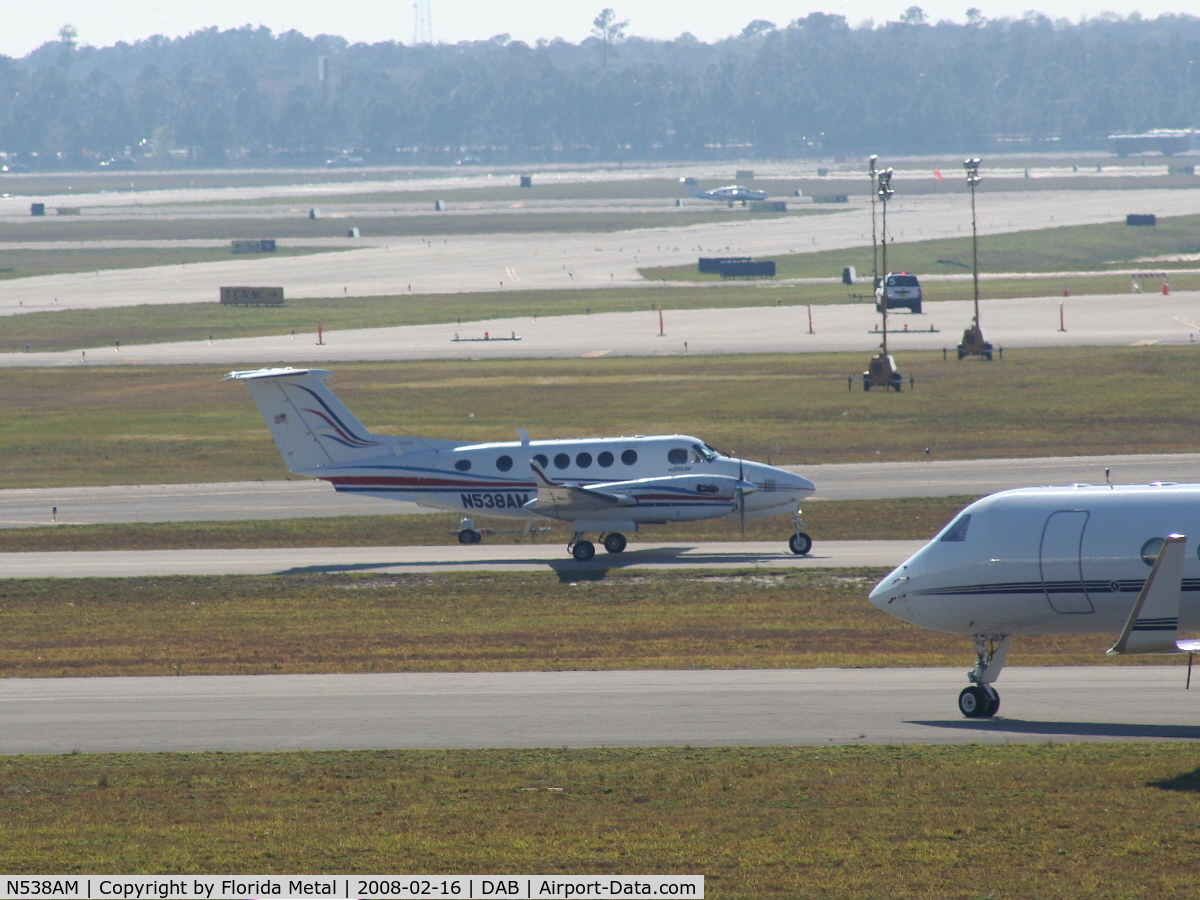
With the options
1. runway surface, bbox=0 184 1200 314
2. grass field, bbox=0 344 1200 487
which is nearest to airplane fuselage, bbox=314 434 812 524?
grass field, bbox=0 344 1200 487

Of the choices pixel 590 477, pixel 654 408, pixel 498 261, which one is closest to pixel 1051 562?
pixel 590 477

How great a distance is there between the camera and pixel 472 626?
109ft

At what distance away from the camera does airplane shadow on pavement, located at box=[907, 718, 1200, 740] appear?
2180 centimetres

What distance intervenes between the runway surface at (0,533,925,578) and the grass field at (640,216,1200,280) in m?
95.1

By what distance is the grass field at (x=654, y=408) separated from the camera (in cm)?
5866

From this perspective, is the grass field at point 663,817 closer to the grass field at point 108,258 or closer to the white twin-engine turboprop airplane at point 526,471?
the white twin-engine turboprop airplane at point 526,471

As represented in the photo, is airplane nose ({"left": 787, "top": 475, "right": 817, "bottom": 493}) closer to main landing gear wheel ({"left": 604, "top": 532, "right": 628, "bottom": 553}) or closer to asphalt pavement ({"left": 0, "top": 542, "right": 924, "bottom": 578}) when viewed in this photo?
asphalt pavement ({"left": 0, "top": 542, "right": 924, "bottom": 578})

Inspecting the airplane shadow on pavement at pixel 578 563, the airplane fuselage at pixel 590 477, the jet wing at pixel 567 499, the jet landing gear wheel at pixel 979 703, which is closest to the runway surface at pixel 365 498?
the airplane fuselage at pixel 590 477

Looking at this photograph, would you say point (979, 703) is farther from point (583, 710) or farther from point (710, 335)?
point (710, 335)

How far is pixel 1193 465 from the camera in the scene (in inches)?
1994

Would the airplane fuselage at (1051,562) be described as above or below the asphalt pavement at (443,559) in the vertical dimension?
above

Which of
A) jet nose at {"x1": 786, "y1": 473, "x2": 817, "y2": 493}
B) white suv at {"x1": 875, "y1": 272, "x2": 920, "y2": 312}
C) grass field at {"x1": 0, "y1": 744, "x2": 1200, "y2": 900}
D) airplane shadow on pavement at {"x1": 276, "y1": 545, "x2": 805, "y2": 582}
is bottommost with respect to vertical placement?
airplane shadow on pavement at {"x1": 276, "y1": 545, "x2": 805, "y2": 582}

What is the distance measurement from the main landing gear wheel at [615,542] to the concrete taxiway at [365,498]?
7039 mm

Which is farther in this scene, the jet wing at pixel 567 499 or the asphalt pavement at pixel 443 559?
the jet wing at pixel 567 499
